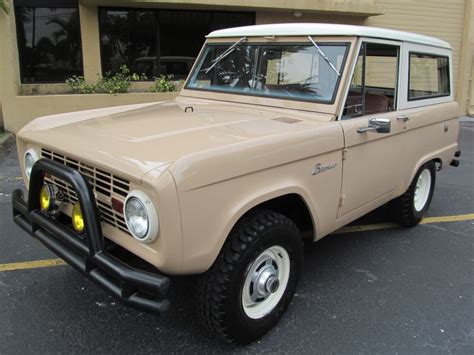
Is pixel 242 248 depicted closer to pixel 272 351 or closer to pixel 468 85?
pixel 272 351

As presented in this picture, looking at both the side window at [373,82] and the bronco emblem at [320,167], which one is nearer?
the bronco emblem at [320,167]

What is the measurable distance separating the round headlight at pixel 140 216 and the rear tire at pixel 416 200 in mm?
2957

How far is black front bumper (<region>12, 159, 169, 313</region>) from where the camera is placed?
223 centimetres

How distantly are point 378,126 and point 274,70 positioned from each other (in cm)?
95

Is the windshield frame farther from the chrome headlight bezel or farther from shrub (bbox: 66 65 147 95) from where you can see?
shrub (bbox: 66 65 147 95)

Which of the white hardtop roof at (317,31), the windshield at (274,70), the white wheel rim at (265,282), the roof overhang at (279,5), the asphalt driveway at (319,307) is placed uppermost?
the roof overhang at (279,5)

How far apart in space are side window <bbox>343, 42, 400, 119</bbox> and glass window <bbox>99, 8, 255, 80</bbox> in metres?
7.20

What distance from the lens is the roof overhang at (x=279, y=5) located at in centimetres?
971

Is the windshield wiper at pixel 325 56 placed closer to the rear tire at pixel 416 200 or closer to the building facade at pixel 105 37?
the rear tire at pixel 416 200

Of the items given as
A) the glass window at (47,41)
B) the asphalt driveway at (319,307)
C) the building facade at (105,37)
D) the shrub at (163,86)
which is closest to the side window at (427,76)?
the asphalt driveway at (319,307)

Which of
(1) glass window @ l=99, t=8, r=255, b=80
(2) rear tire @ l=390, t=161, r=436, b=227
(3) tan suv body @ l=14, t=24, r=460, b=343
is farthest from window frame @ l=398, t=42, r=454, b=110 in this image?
(1) glass window @ l=99, t=8, r=255, b=80

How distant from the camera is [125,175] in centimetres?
225

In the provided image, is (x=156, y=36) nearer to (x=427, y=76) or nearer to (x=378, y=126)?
(x=427, y=76)

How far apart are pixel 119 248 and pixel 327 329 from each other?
141 centimetres
